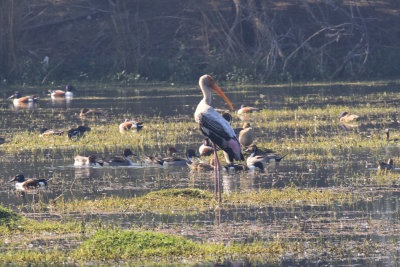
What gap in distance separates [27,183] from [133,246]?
5218 millimetres

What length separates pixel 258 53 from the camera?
3975cm

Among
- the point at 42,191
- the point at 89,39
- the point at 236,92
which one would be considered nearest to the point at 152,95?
the point at 236,92

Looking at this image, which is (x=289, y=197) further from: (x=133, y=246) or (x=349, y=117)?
(x=349, y=117)

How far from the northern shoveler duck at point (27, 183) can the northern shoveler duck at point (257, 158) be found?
362 centimetres

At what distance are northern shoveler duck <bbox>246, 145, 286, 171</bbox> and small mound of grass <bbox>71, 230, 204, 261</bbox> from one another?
639cm

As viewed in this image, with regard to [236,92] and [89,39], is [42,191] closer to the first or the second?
[236,92]

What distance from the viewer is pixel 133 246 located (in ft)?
30.4

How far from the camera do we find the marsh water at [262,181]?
10.1 meters

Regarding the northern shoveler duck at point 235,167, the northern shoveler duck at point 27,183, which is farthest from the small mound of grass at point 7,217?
the northern shoveler duck at point 235,167

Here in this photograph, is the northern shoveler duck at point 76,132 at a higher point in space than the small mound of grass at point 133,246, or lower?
higher

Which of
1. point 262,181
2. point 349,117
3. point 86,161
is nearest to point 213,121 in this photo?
point 262,181

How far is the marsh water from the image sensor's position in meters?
10.1

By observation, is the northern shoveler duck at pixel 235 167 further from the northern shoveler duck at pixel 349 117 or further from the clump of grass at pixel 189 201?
the northern shoveler duck at pixel 349 117

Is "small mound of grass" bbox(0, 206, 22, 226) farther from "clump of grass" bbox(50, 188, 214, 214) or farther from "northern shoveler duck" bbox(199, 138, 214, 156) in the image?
"northern shoveler duck" bbox(199, 138, 214, 156)
